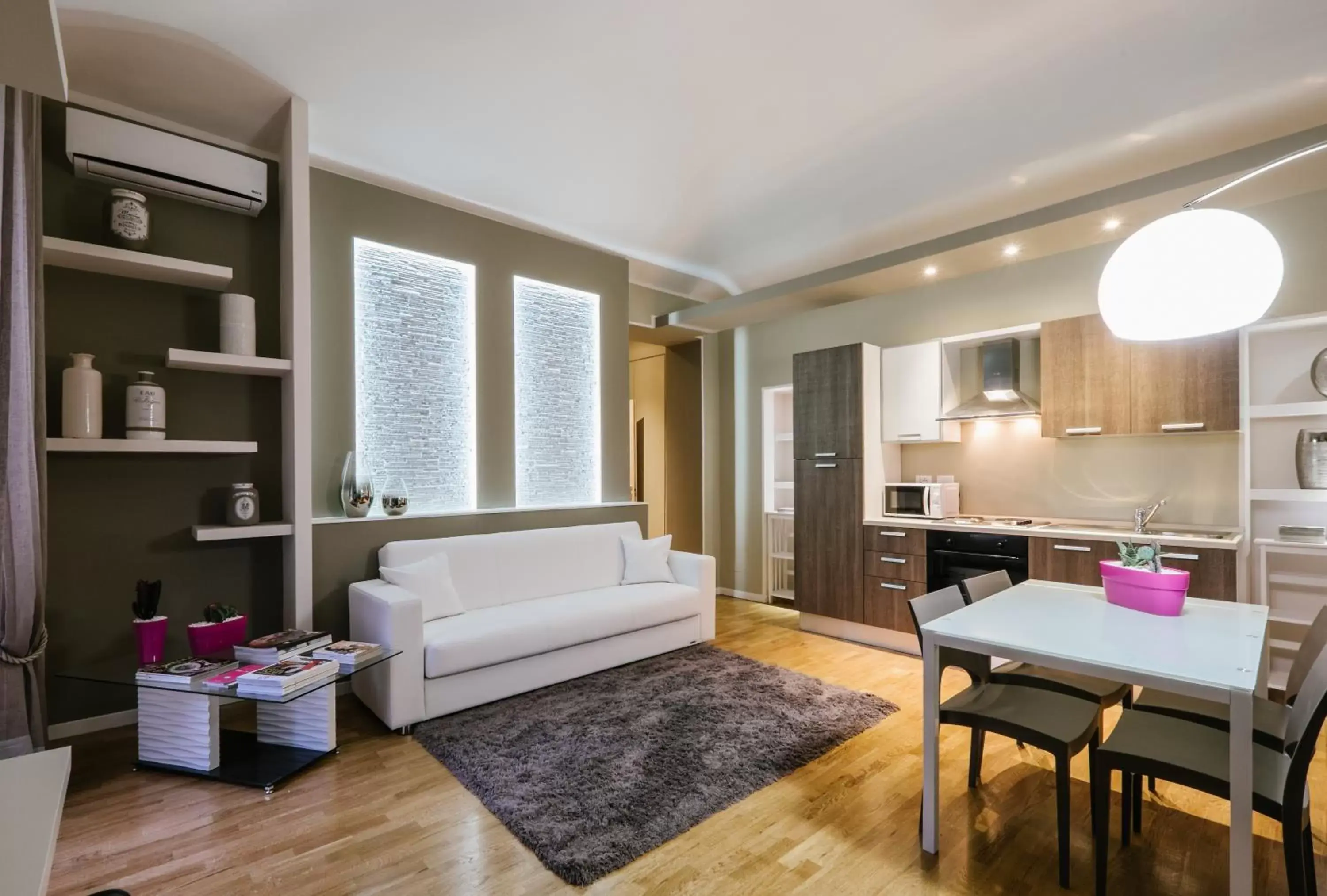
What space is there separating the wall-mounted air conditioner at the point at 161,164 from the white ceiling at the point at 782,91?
0.48 m

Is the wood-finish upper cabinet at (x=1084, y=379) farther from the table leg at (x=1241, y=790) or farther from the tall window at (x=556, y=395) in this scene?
the tall window at (x=556, y=395)

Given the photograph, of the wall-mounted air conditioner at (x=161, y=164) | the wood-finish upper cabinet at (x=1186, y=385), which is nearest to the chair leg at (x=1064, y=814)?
the wood-finish upper cabinet at (x=1186, y=385)

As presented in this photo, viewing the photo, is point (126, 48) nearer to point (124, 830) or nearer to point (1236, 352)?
point (124, 830)

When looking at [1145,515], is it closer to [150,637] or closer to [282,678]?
[282,678]

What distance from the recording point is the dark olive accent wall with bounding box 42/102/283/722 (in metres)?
2.88

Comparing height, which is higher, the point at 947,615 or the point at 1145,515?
the point at 1145,515

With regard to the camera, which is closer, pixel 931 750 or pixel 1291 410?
pixel 931 750

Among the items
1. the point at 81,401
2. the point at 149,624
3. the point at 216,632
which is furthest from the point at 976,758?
the point at 81,401

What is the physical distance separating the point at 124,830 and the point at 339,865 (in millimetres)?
877

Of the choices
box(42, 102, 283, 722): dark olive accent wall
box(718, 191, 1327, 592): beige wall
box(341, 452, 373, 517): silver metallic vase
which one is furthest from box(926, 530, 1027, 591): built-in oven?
box(42, 102, 283, 722): dark olive accent wall

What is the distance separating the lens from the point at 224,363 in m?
3.04

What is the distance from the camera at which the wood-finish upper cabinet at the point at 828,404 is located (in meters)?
4.56

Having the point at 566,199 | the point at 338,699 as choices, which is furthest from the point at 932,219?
the point at 338,699

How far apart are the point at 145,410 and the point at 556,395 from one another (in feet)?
8.12
